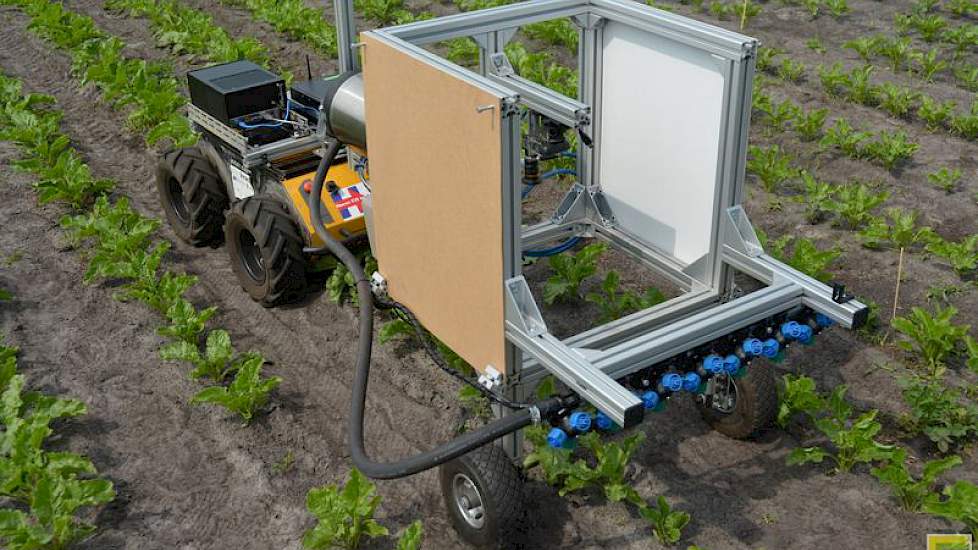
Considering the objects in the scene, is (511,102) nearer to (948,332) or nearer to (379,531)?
(379,531)

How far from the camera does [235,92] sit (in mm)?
6961

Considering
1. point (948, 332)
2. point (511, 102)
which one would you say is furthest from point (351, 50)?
point (948, 332)

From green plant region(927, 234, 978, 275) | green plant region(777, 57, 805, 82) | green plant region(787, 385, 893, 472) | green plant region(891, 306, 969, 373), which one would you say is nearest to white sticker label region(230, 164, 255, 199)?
green plant region(787, 385, 893, 472)

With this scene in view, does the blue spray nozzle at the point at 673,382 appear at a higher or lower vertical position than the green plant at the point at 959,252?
higher

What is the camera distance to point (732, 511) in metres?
5.13

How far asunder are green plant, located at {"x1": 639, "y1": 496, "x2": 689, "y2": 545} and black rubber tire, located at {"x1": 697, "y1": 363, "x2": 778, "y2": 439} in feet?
2.86

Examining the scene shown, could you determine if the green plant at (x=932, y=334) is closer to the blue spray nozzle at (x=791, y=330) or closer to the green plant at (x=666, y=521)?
the blue spray nozzle at (x=791, y=330)

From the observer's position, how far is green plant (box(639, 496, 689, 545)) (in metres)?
4.84

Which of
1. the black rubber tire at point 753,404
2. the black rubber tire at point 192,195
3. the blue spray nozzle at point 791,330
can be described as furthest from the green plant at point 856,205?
the black rubber tire at point 192,195

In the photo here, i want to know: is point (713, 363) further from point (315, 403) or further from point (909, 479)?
point (315, 403)

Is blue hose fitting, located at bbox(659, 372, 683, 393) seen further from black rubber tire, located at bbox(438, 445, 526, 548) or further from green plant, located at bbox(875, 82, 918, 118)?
green plant, located at bbox(875, 82, 918, 118)

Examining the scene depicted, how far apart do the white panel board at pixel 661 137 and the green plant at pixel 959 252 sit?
9.79 ft

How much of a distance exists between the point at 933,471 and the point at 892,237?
301cm

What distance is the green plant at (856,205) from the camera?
25.7ft
